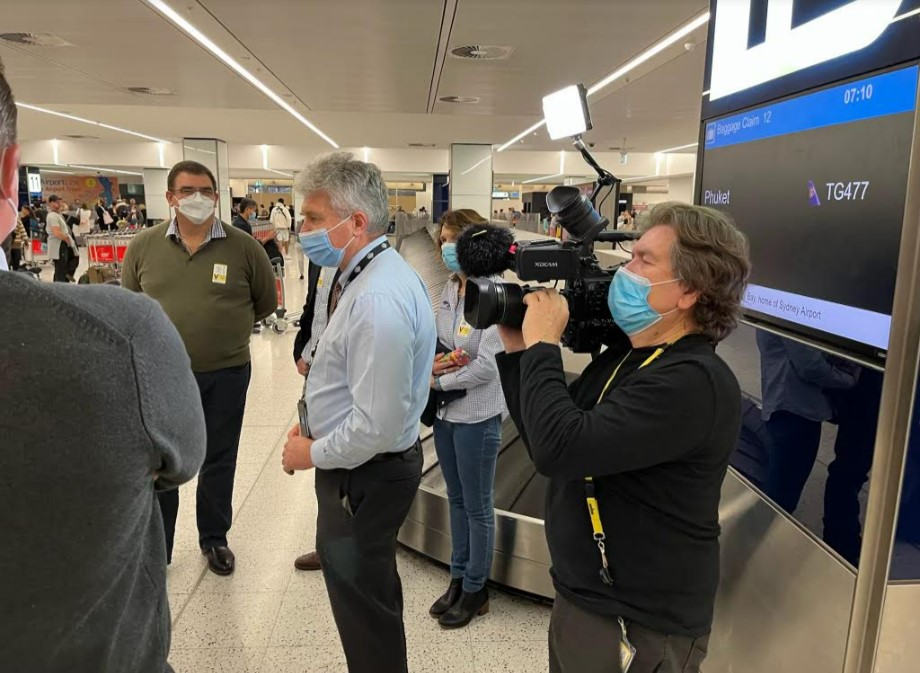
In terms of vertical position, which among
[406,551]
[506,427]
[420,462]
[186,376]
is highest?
[186,376]

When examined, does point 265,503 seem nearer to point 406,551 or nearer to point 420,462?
point 406,551

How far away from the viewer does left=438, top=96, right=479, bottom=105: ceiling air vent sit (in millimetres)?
8117

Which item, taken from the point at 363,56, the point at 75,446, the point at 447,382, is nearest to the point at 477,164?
the point at 363,56

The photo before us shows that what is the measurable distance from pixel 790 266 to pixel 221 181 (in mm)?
16885

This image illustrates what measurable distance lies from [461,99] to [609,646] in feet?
25.9

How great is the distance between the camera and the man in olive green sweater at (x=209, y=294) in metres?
2.86

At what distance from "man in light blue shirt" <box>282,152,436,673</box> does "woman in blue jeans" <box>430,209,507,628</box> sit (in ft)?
1.91

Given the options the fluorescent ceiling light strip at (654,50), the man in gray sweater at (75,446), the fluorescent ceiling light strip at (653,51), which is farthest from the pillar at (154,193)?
the man in gray sweater at (75,446)

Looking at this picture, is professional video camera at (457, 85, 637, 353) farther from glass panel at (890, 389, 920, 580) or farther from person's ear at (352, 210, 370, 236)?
glass panel at (890, 389, 920, 580)

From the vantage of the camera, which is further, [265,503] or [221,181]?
[221,181]

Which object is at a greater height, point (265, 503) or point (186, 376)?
point (186, 376)

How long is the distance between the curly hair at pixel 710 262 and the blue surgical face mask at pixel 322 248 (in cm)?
103

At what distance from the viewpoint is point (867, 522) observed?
4.95 ft

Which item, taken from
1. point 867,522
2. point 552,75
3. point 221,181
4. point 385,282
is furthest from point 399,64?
point 221,181
